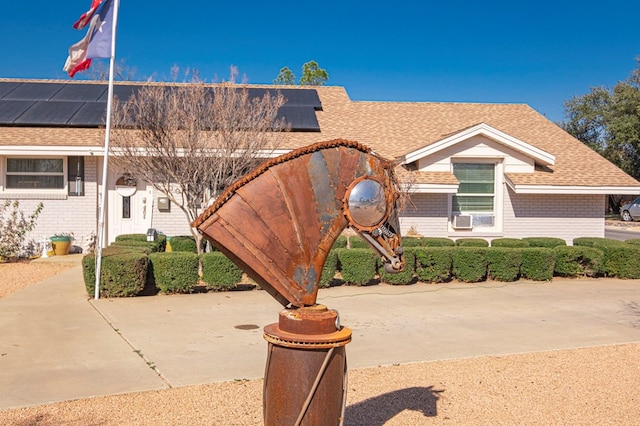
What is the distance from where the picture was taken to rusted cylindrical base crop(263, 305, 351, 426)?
144 inches

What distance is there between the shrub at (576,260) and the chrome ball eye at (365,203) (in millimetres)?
11832

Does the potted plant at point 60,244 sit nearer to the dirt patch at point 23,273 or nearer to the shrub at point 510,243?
the dirt patch at point 23,273

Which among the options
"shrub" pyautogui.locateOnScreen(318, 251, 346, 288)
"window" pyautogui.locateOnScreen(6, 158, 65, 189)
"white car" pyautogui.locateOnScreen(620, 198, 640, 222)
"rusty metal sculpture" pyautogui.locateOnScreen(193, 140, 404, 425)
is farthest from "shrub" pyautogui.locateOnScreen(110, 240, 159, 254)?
"white car" pyautogui.locateOnScreen(620, 198, 640, 222)

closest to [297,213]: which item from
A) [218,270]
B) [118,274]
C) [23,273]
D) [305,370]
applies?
[305,370]

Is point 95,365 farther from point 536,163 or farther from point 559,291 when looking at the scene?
point 536,163

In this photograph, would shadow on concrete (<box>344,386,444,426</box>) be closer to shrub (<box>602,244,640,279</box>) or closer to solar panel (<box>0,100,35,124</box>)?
shrub (<box>602,244,640,279</box>)

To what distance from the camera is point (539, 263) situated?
Answer: 13.9 m

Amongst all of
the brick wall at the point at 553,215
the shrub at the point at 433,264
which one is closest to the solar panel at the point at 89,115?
the shrub at the point at 433,264

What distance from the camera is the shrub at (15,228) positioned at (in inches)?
658

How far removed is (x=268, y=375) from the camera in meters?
3.79

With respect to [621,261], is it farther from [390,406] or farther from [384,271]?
[390,406]

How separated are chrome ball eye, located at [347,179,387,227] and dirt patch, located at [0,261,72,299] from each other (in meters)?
9.93

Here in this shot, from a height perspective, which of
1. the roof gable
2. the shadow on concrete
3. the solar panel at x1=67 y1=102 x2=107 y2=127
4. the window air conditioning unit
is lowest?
the shadow on concrete

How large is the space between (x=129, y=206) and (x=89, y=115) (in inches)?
118
